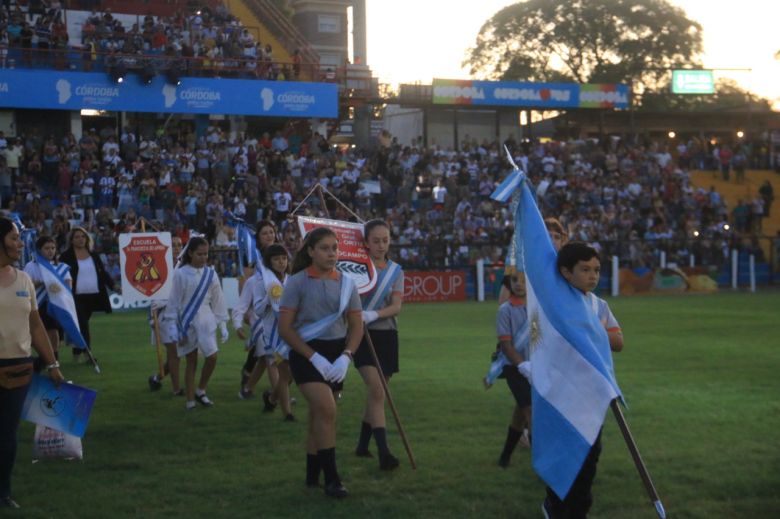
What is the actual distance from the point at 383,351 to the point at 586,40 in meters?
62.2

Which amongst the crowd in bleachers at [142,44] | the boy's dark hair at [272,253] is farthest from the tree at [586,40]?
the boy's dark hair at [272,253]

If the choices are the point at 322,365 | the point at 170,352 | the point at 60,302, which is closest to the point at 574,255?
the point at 322,365

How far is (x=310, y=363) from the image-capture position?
7113 mm

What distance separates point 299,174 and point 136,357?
710 inches

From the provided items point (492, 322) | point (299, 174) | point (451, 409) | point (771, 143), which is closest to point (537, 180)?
point (299, 174)

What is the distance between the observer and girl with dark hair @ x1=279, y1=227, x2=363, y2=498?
7109 mm

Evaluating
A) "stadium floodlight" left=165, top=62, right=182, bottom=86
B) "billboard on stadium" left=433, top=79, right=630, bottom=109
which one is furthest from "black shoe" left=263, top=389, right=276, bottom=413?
"billboard on stadium" left=433, top=79, right=630, bottom=109

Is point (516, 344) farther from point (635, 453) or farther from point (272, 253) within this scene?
point (272, 253)

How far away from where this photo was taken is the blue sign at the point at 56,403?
26.1 feet

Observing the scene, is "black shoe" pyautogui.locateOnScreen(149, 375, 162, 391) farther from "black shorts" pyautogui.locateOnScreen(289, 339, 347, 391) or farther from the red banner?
the red banner

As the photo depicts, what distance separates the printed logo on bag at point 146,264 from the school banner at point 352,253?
20.9 ft

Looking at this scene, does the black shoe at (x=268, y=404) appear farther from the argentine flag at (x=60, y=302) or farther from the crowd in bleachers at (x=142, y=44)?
the crowd in bleachers at (x=142, y=44)

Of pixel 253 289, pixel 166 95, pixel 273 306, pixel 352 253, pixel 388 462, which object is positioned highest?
pixel 166 95

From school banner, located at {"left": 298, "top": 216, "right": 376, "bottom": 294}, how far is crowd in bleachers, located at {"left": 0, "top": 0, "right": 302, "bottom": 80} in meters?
26.1
